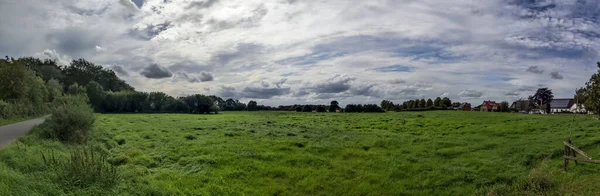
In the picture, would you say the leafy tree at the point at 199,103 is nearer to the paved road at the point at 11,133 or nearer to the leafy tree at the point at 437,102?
the leafy tree at the point at 437,102

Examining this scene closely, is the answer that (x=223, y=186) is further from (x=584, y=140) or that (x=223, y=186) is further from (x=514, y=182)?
(x=584, y=140)

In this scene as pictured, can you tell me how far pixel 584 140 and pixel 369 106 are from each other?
2172 inches

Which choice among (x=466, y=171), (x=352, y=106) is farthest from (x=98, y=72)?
(x=466, y=171)

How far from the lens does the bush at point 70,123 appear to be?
19484mm

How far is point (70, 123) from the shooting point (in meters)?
20.2

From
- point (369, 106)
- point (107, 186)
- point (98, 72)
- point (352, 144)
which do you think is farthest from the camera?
point (98, 72)

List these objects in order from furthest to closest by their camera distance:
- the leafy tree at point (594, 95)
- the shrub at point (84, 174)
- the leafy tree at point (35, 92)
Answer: the leafy tree at point (35, 92) → the leafy tree at point (594, 95) → the shrub at point (84, 174)

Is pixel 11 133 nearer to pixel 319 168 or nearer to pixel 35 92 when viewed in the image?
pixel 319 168

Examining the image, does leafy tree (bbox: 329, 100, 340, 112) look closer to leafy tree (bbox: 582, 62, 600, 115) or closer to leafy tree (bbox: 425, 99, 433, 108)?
leafy tree (bbox: 425, 99, 433, 108)

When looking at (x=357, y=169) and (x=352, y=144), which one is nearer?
(x=357, y=169)

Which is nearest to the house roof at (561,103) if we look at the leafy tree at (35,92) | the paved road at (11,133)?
the paved road at (11,133)

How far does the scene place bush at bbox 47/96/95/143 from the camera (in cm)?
1948

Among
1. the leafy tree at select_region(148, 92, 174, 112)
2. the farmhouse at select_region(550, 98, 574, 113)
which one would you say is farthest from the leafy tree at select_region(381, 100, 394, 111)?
the leafy tree at select_region(148, 92, 174, 112)

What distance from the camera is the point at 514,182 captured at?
14.2 m
